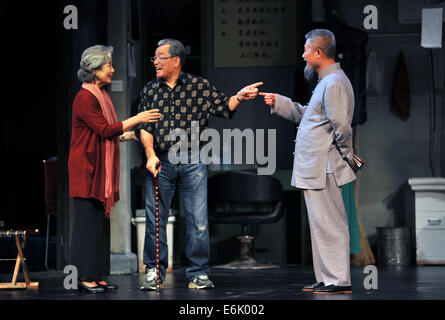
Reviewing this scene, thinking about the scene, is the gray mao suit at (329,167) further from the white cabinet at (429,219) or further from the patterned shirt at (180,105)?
the white cabinet at (429,219)

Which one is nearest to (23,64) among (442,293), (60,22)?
(60,22)

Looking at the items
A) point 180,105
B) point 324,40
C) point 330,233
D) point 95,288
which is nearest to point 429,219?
point 330,233

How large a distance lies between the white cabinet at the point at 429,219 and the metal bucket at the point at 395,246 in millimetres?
97

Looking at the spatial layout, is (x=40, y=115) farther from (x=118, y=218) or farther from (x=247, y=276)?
(x=247, y=276)

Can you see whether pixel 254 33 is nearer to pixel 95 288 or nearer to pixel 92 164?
pixel 92 164

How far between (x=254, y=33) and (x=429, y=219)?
8.15 ft

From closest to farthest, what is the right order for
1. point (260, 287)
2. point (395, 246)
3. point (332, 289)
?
point (332, 289) < point (260, 287) < point (395, 246)

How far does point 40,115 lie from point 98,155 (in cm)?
546

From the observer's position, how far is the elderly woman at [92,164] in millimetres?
→ 4473

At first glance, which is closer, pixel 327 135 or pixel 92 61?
pixel 327 135

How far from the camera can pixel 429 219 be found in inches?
276

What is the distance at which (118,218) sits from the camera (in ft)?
21.1

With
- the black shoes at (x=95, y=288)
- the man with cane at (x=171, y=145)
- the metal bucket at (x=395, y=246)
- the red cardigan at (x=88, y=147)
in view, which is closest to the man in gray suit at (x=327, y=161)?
the man with cane at (x=171, y=145)

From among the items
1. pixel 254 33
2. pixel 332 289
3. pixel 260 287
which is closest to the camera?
pixel 332 289
